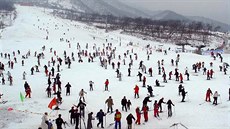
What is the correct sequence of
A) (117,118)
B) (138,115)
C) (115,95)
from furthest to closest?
(115,95) < (138,115) < (117,118)

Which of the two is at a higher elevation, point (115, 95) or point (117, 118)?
point (117, 118)

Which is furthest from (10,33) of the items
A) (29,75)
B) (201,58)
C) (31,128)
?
(31,128)

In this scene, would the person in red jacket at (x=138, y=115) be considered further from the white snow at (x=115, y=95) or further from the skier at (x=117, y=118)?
the skier at (x=117, y=118)

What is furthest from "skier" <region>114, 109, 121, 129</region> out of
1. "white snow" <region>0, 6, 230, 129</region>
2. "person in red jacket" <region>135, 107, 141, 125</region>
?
"person in red jacket" <region>135, 107, 141, 125</region>

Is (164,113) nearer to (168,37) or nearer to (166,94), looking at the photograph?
(166,94)

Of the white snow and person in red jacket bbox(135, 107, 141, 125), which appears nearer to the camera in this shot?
person in red jacket bbox(135, 107, 141, 125)

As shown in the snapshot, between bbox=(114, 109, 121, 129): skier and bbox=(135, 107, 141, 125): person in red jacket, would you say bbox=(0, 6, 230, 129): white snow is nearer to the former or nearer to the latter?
bbox=(135, 107, 141, 125): person in red jacket

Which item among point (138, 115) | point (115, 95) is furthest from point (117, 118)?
point (115, 95)

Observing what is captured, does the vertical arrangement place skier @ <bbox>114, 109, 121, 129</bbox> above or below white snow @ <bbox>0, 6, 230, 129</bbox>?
above

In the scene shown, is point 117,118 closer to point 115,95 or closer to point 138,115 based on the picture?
point 138,115

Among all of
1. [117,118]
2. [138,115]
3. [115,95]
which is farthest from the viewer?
[115,95]

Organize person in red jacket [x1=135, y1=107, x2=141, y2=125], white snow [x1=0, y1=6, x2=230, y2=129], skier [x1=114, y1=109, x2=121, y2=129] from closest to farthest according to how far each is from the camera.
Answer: skier [x1=114, y1=109, x2=121, y2=129]
person in red jacket [x1=135, y1=107, x2=141, y2=125]
white snow [x1=0, y1=6, x2=230, y2=129]

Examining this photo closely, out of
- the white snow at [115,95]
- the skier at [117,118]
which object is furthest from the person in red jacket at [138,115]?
the skier at [117,118]
